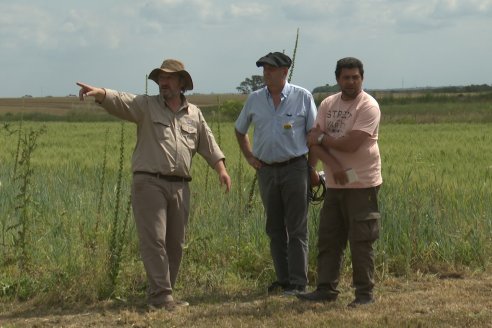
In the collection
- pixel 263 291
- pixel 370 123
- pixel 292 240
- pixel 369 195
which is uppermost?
pixel 370 123

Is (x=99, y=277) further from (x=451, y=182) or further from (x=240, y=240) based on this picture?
(x=451, y=182)

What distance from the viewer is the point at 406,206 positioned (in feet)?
23.6

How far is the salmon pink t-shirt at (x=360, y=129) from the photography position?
5371 millimetres

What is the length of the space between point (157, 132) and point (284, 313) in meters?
1.49

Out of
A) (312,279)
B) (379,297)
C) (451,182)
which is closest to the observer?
(379,297)

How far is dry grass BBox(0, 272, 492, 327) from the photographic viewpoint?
16.6 ft

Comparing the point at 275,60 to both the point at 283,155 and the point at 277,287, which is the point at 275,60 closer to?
the point at 283,155

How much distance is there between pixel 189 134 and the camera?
5574 mm

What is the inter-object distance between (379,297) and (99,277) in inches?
79.7

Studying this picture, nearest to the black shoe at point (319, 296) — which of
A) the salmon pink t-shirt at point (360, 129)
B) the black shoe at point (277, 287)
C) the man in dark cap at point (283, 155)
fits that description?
the man in dark cap at point (283, 155)

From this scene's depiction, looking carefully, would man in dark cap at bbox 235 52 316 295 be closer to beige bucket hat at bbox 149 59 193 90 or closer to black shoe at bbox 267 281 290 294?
black shoe at bbox 267 281 290 294

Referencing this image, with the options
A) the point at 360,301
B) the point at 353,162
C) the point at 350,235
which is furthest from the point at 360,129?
the point at 360,301

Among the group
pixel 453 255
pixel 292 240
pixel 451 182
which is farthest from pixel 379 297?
pixel 451 182

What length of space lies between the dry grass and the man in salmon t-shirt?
0.86ft
